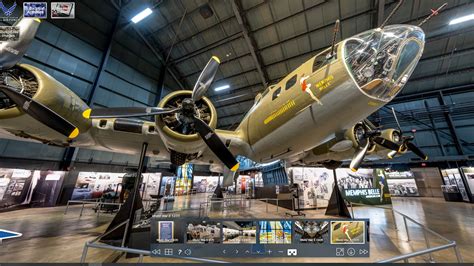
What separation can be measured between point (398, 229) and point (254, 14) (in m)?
16.3

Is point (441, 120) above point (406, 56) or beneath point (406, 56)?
above

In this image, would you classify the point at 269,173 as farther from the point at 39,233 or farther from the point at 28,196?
the point at 28,196

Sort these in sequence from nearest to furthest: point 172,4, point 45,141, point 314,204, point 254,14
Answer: point 45,141, point 314,204, point 254,14, point 172,4

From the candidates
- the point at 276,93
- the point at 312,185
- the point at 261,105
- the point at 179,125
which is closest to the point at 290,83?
the point at 276,93

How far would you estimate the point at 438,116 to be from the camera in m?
20.6

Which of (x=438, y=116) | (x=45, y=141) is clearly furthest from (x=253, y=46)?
(x=438, y=116)

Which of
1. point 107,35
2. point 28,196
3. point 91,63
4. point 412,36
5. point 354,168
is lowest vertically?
point 28,196

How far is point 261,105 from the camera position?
5.75m

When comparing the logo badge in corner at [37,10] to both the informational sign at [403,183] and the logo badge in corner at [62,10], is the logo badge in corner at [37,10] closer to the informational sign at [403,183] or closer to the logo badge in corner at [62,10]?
the logo badge in corner at [62,10]

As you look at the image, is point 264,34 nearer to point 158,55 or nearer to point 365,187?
point 158,55

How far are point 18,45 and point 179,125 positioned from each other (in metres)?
3.52

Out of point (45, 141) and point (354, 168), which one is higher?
point (45, 141)

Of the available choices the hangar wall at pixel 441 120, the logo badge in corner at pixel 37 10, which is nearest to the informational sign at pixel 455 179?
the hangar wall at pixel 441 120

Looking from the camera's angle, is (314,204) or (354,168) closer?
(354,168)
